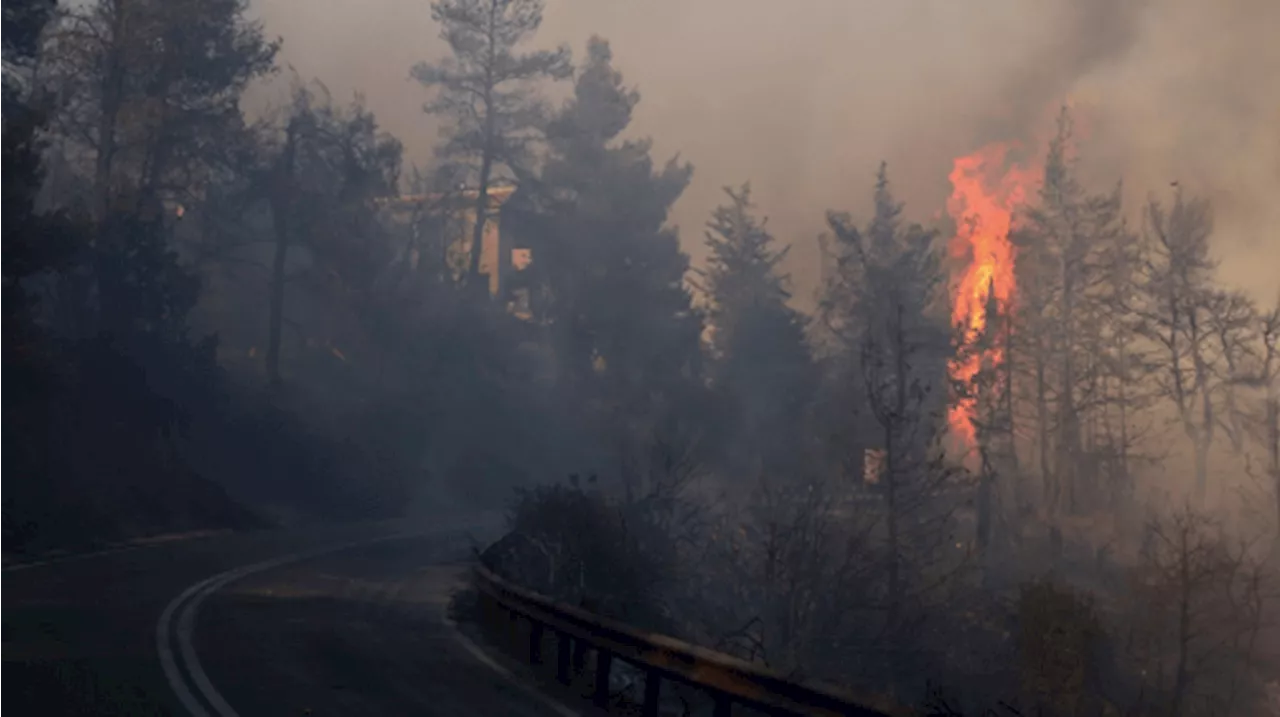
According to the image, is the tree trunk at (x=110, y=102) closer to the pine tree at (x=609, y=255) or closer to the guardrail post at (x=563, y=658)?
the pine tree at (x=609, y=255)

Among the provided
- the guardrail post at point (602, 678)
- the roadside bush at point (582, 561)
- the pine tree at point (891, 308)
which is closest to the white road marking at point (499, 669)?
the guardrail post at point (602, 678)

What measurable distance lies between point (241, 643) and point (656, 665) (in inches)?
239

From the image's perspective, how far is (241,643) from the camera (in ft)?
44.9

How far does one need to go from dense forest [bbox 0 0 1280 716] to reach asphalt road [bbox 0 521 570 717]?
3242 millimetres

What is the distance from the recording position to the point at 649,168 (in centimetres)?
6912

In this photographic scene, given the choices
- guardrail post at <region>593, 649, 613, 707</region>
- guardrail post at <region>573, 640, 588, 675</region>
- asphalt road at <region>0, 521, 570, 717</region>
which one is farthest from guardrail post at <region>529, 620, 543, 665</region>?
guardrail post at <region>593, 649, 613, 707</region>

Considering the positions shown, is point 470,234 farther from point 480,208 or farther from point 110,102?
point 110,102

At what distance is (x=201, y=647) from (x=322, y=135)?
48.9 m

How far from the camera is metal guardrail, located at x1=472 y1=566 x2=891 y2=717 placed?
26.1 ft

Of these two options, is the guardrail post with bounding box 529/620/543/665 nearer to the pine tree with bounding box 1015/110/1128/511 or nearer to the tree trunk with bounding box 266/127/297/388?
the tree trunk with bounding box 266/127/297/388

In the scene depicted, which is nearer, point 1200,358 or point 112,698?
point 112,698

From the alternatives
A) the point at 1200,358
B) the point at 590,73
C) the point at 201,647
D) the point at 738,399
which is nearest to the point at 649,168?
the point at 590,73

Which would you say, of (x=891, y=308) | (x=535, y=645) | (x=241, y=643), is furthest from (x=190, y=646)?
(x=891, y=308)

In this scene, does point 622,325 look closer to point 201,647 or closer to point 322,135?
point 322,135
